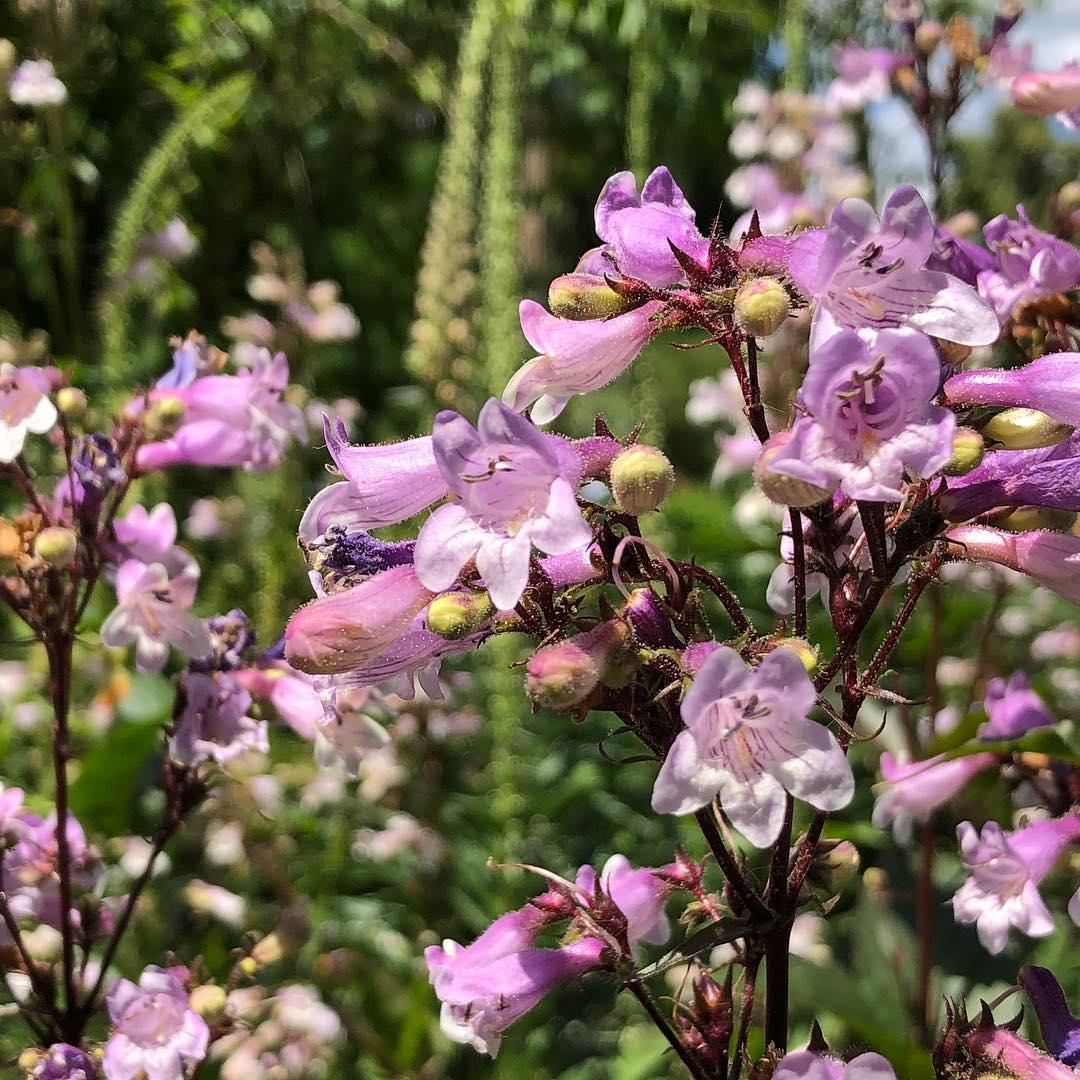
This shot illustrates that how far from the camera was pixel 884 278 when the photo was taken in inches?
26.6

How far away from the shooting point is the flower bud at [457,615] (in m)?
0.65

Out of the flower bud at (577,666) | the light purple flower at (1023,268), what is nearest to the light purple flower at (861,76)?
the light purple flower at (1023,268)

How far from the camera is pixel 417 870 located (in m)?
2.39

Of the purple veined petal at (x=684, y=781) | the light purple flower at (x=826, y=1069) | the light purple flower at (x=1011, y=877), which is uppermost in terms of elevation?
the purple veined petal at (x=684, y=781)

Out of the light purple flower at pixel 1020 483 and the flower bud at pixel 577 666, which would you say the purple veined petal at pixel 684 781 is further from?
the light purple flower at pixel 1020 483

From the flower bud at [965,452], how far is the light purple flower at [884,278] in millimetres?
59

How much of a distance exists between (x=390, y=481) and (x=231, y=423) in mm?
687

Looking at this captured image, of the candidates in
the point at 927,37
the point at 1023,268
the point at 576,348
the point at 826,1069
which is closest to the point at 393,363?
the point at 927,37

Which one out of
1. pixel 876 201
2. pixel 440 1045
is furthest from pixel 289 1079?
pixel 876 201

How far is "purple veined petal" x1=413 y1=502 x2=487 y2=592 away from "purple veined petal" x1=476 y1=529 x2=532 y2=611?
0.04ft

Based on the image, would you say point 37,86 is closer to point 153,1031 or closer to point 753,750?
point 153,1031

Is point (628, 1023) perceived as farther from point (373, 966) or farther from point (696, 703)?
point (696, 703)

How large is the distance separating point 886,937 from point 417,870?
1.14 m

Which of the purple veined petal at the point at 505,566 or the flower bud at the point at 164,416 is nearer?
the purple veined petal at the point at 505,566
